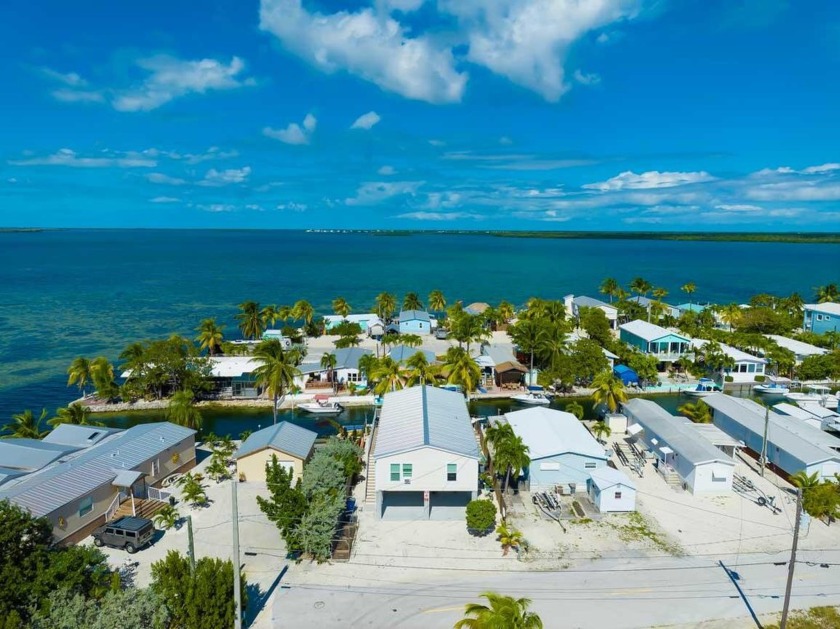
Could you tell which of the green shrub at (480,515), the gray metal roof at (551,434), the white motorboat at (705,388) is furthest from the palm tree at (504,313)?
the green shrub at (480,515)

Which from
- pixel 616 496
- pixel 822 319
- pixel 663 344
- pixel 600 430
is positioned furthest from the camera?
pixel 822 319

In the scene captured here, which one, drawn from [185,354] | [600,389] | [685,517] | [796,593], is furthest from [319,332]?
[796,593]

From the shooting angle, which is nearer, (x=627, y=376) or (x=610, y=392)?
(x=610, y=392)

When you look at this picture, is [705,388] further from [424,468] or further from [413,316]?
[413,316]

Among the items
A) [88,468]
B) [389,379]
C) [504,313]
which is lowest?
[88,468]

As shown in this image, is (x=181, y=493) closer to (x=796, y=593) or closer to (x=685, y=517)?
(x=685, y=517)

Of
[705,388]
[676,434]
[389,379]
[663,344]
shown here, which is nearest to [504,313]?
[663,344]

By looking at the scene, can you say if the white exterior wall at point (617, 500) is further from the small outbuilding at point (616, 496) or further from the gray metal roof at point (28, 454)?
the gray metal roof at point (28, 454)

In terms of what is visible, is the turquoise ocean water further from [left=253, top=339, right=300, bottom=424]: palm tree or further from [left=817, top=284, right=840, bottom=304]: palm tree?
[left=817, top=284, right=840, bottom=304]: palm tree
